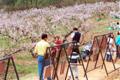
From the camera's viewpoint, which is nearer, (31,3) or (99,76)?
(99,76)

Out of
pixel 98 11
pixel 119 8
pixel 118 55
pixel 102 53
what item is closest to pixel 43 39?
A: pixel 102 53

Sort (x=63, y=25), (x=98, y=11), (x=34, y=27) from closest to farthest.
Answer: (x=34, y=27), (x=63, y=25), (x=98, y=11)

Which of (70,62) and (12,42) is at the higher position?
(70,62)

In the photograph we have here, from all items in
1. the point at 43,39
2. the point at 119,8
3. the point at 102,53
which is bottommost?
the point at 119,8

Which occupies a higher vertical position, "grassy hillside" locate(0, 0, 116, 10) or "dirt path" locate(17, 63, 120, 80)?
"dirt path" locate(17, 63, 120, 80)

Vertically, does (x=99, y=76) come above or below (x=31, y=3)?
above

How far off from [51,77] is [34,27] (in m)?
16.8

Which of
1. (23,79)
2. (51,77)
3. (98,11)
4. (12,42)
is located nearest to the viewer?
(51,77)

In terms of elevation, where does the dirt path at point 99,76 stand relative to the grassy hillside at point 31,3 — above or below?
above

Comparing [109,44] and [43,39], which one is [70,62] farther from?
[109,44]

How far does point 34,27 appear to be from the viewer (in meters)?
29.5

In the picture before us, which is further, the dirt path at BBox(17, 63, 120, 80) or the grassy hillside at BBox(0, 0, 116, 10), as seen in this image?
the grassy hillside at BBox(0, 0, 116, 10)

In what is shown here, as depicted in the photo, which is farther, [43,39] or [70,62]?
[70,62]

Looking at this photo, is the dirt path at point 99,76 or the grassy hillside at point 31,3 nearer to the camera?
the dirt path at point 99,76
